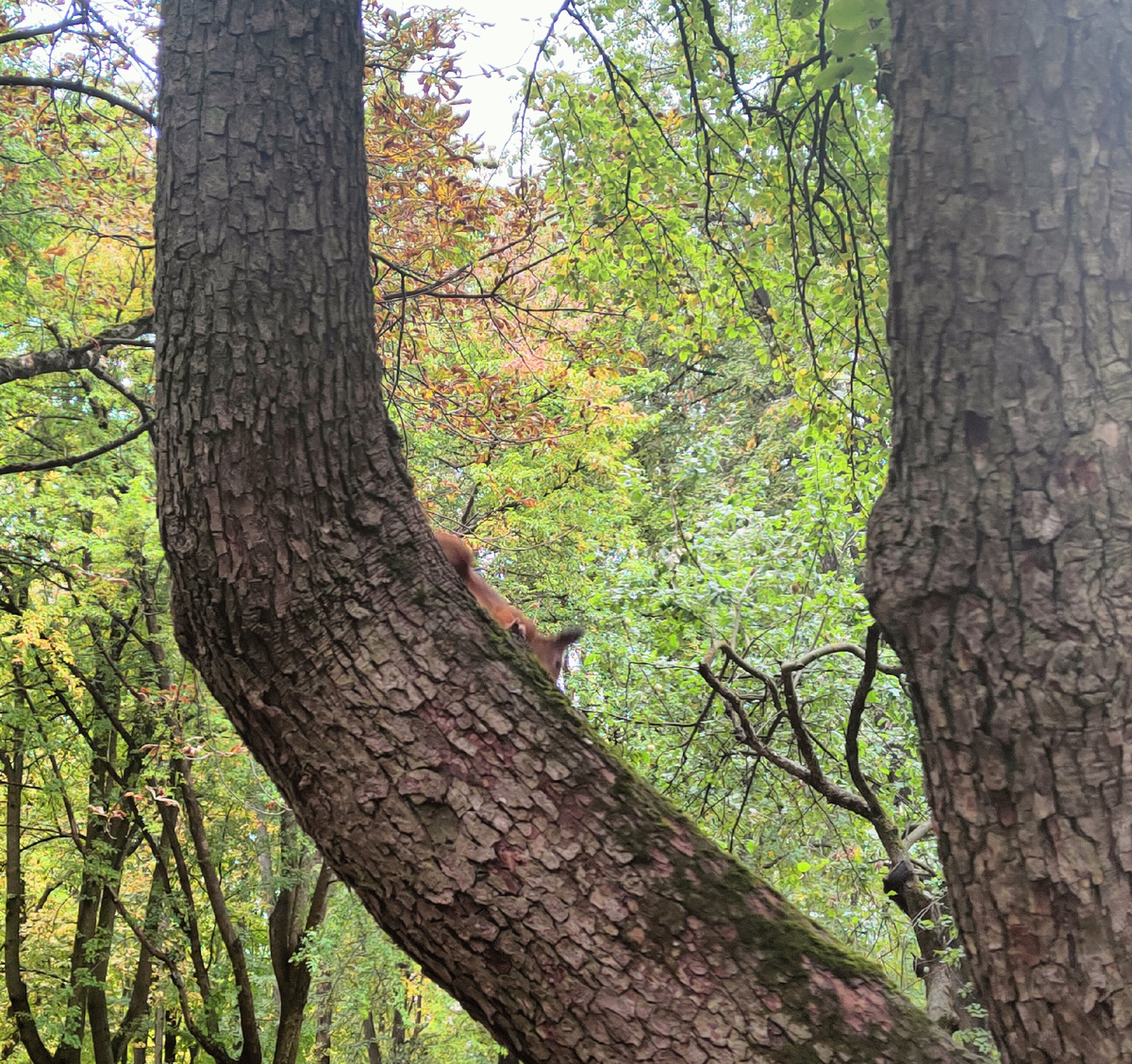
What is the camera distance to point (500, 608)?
344 centimetres

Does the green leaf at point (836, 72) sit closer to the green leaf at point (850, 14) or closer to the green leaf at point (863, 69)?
the green leaf at point (863, 69)

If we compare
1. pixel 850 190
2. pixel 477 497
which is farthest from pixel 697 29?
pixel 477 497

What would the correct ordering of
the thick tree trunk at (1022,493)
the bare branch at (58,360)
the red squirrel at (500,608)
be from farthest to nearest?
the bare branch at (58,360)
the red squirrel at (500,608)
the thick tree trunk at (1022,493)

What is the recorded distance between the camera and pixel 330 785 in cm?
142

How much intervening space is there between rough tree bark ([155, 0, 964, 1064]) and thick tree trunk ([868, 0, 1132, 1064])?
0.95 ft

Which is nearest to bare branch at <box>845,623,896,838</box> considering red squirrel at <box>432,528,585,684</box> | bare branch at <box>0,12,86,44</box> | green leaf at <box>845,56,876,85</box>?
red squirrel at <box>432,528,585,684</box>

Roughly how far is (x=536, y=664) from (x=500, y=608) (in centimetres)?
187

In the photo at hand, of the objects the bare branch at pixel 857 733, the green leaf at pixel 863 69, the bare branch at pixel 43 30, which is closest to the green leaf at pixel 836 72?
the green leaf at pixel 863 69

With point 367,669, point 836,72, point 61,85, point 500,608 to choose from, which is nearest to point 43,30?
point 61,85

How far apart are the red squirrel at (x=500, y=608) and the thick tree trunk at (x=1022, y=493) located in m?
1.01

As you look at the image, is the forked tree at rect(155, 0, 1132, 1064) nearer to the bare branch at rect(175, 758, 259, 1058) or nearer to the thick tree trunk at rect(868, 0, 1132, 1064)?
the thick tree trunk at rect(868, 0, 1132, 1064)

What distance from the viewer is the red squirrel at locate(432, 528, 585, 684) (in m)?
2.73

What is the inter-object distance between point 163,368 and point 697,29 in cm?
249

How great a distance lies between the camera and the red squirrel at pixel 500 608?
2734 millimetres
